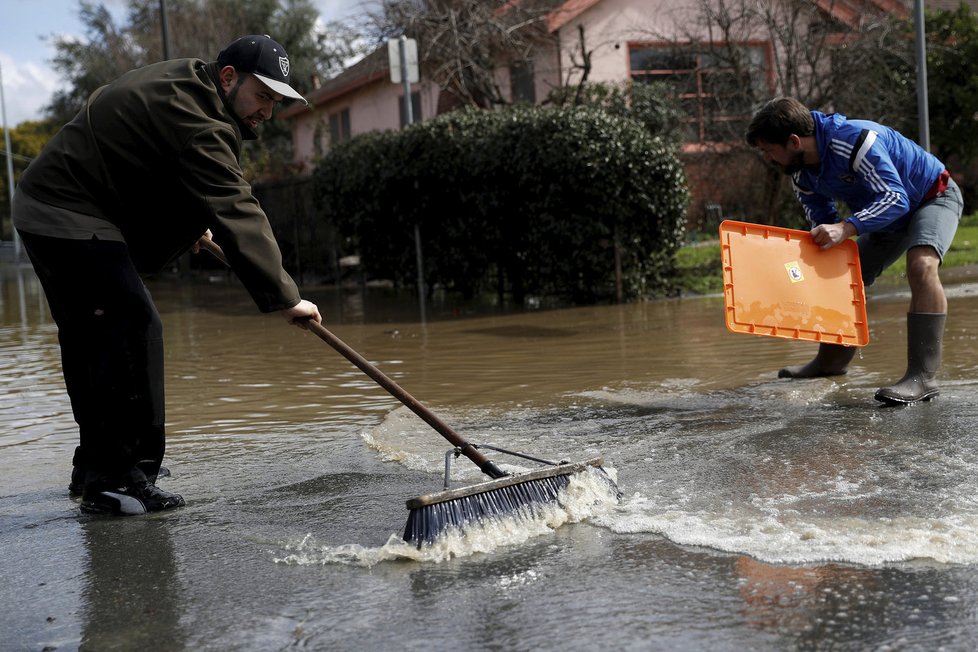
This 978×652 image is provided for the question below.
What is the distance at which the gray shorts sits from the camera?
18.3 ft

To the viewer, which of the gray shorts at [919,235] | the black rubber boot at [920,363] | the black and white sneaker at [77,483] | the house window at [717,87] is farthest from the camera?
the house window at [717,87]

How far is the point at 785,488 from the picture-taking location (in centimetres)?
391

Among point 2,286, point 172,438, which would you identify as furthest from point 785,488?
point 2,286

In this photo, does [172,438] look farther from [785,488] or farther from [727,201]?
[727,201]

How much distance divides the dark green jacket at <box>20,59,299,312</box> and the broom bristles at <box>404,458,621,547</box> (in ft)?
3.36

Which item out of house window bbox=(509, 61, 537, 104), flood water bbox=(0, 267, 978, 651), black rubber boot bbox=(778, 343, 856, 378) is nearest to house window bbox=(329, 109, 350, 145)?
house window bbox=(509, 61, 537, 104)

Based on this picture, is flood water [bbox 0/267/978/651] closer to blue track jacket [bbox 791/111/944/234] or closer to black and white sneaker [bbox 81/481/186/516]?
black and white sneaker [bbox 81/481/186/516]

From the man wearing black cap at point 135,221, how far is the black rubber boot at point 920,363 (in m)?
2.83

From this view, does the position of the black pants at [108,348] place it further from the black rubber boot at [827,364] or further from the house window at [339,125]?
the house window at [339,125]

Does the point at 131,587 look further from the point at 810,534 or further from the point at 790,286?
the point at 790,286

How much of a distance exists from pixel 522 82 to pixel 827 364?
15.5 metres

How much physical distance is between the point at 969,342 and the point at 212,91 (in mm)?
5322

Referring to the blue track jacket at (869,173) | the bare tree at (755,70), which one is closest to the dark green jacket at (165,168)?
the blue track jacket at (869,173)

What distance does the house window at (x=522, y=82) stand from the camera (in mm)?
19875
